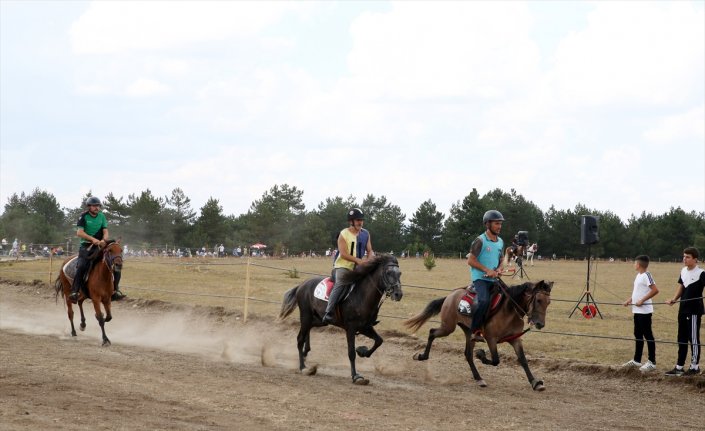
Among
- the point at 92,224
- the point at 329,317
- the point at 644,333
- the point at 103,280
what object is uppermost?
the point at 92,224

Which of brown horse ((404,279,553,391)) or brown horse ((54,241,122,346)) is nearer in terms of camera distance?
brown horse ((404,279,553,391))

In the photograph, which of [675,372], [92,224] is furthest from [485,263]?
[92,224]

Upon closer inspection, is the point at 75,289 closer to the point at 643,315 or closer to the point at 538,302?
the point at 538,302

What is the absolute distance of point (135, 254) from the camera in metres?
55.8

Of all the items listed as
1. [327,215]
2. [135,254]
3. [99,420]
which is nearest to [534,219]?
[327,215]

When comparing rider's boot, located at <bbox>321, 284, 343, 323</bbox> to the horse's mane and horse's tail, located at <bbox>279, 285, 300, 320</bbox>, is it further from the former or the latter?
horse's tail, located at <bbox>279, 285, 300, 320</bbox>

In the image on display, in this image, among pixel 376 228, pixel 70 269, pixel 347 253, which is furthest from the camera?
pixel 376 228

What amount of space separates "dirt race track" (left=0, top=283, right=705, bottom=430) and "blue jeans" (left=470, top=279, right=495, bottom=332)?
959 millimetres

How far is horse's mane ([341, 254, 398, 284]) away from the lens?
36.3ft

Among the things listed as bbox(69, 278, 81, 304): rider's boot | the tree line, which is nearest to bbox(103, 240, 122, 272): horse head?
bbox(69, 278, 81, 304): rider's boot

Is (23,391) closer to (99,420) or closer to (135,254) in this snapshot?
(99,420)

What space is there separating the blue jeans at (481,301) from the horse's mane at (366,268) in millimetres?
1343

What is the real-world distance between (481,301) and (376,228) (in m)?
98.4

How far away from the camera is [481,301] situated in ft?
36.4
